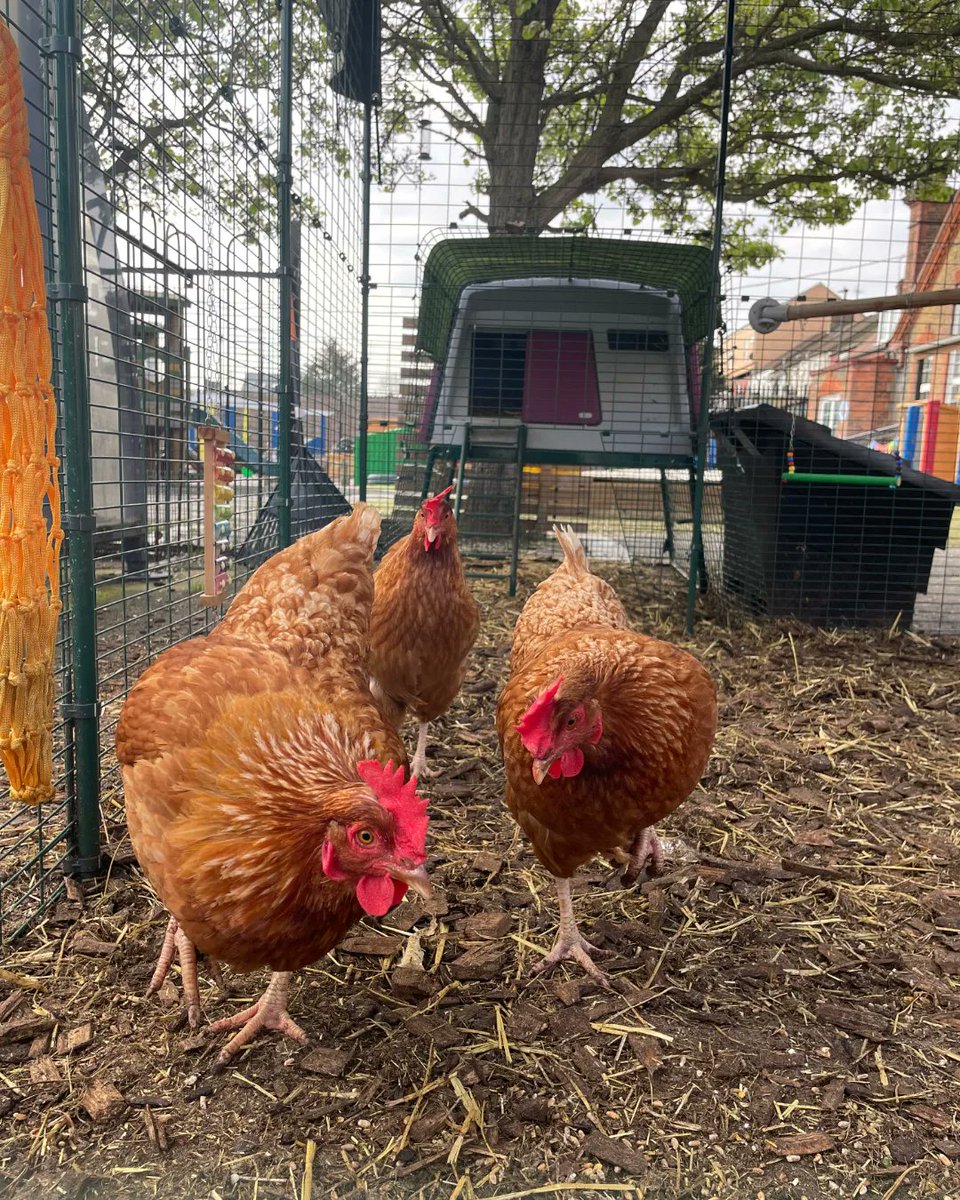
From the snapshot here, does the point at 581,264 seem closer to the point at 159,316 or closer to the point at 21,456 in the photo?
the point at 159,316

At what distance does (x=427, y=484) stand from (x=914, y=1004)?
17.4 ft

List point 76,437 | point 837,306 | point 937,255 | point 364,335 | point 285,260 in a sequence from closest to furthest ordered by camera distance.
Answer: point 76,437 → point 285,260 → point 837,306 → point 364,335 → point 937,255

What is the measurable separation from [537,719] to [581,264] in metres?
5.15

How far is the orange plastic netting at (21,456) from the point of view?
4.96 feet

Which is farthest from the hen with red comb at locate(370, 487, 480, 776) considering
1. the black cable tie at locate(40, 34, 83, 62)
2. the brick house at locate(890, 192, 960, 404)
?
the brick house at locate(890, 192, 960, 404)

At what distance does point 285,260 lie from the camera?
3.85 m

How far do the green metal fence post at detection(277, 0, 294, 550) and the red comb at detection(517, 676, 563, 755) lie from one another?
2.61 metres

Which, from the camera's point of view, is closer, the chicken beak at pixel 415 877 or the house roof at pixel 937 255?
the chicken beak at pixel 415 877

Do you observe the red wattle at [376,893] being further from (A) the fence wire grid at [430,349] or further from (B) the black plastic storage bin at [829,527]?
(B) the black plastic storage bin at [829,527]

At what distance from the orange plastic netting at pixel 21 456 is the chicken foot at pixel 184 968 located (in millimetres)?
650

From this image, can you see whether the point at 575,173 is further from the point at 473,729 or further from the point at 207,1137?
the point at 207,1137

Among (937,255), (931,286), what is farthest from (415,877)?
(931,286)

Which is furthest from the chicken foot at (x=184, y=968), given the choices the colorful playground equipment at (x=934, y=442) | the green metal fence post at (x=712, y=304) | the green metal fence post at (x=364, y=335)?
the colorful playground equipment at (x=934, y=442)

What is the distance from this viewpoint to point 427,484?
665 centimetres
